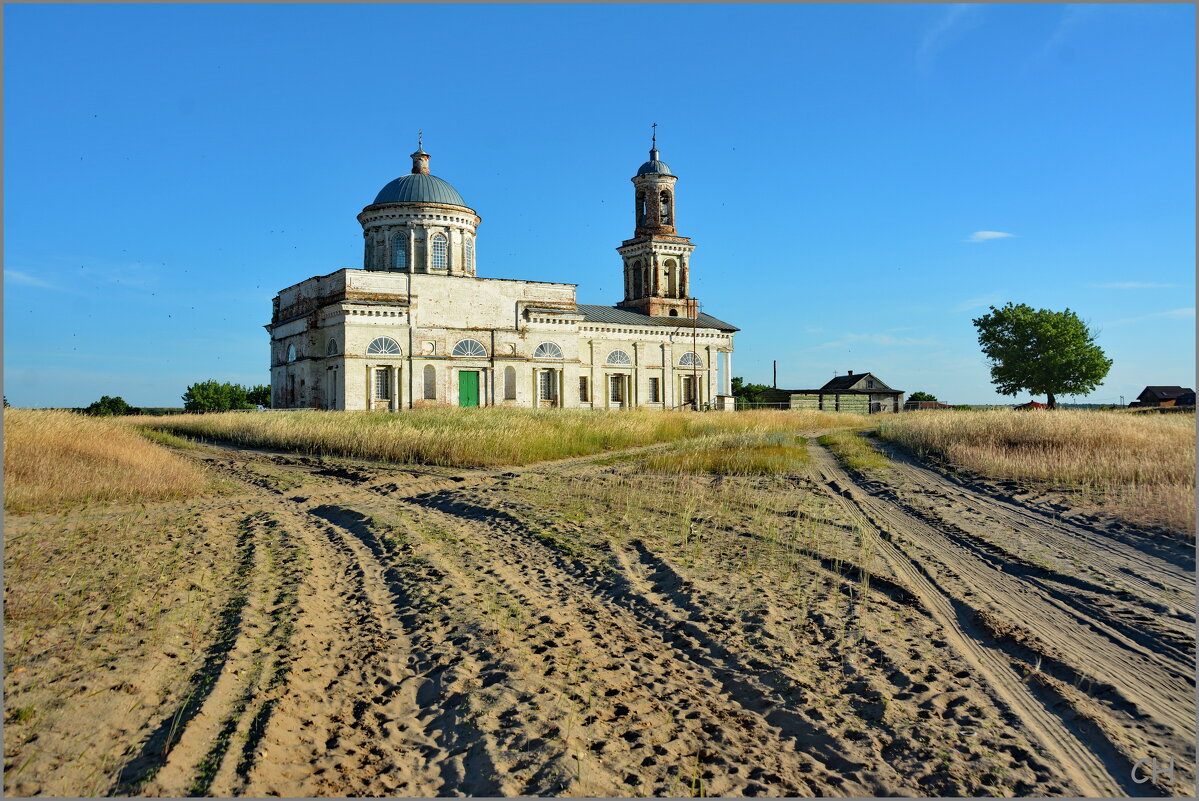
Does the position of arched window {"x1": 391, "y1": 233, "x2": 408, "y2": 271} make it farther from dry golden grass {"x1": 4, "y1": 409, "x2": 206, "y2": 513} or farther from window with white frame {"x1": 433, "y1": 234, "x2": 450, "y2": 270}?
dry golden grass {"x1": 4, "y1": 409, "x2": 206, "y2": 513}

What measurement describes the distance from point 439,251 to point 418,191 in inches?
117

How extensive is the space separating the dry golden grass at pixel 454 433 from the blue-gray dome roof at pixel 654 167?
905 inches

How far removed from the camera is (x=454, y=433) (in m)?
17.5

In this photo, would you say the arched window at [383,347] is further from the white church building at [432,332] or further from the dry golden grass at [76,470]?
the dry golden grass at [76,470]

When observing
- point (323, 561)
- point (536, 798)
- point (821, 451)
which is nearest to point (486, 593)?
point (323, 561)

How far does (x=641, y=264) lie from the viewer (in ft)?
155

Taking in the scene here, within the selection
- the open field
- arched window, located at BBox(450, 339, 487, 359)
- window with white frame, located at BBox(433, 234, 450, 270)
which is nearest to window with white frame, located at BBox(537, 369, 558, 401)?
arched window, located at BBox(450, 339, 487, 359)

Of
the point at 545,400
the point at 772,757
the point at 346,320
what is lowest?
the point at 772,757

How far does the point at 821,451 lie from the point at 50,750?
18152mm

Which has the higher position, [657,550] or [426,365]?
[426,365]

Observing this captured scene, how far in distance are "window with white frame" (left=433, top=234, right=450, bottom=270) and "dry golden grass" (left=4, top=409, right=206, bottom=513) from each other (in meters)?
23.4

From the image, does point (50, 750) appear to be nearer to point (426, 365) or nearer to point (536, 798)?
point (536, 798)

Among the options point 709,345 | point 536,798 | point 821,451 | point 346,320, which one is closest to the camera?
point 536,798

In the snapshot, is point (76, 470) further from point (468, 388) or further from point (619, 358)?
point (619, 358)
